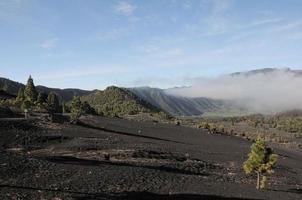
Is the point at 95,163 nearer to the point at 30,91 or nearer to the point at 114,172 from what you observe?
the point at 114,172

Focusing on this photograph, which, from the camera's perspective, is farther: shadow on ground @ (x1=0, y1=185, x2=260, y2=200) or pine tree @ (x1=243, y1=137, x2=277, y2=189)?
pine tree @ (x1=243, y1=137, x2=277, y2=189)

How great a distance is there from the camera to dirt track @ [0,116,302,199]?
37062 millimetres

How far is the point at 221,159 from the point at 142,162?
852 inches

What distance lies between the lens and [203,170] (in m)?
59.4

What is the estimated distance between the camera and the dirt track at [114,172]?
3706 centimetres

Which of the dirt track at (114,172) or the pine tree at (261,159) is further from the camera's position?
the pine tree at (261,159)

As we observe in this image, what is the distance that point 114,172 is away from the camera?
45.8 m

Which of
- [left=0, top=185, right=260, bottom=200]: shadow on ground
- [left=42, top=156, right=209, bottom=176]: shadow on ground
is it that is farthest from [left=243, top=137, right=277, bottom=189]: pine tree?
[left=0, top=185, right=260, bottom=200]: shadow on ground

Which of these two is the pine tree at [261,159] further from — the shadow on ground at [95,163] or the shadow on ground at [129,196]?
the shadow on ground at [129,196]

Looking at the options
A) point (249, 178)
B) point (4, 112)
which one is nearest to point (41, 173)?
point (249, 178)

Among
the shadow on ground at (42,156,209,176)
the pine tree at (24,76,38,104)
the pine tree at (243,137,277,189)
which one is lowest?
the shadow on ground at (42,156,209,176)

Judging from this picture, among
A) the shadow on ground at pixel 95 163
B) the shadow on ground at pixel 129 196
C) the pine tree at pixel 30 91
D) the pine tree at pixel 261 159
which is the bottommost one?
the shadow on ground at pixel 129 196

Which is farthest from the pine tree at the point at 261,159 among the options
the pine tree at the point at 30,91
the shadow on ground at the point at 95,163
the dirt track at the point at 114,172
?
the pine tree at the point at 30,91

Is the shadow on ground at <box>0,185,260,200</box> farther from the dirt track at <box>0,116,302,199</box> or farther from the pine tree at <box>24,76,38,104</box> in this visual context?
the pine tree at <box>24,76,38,104</box>
